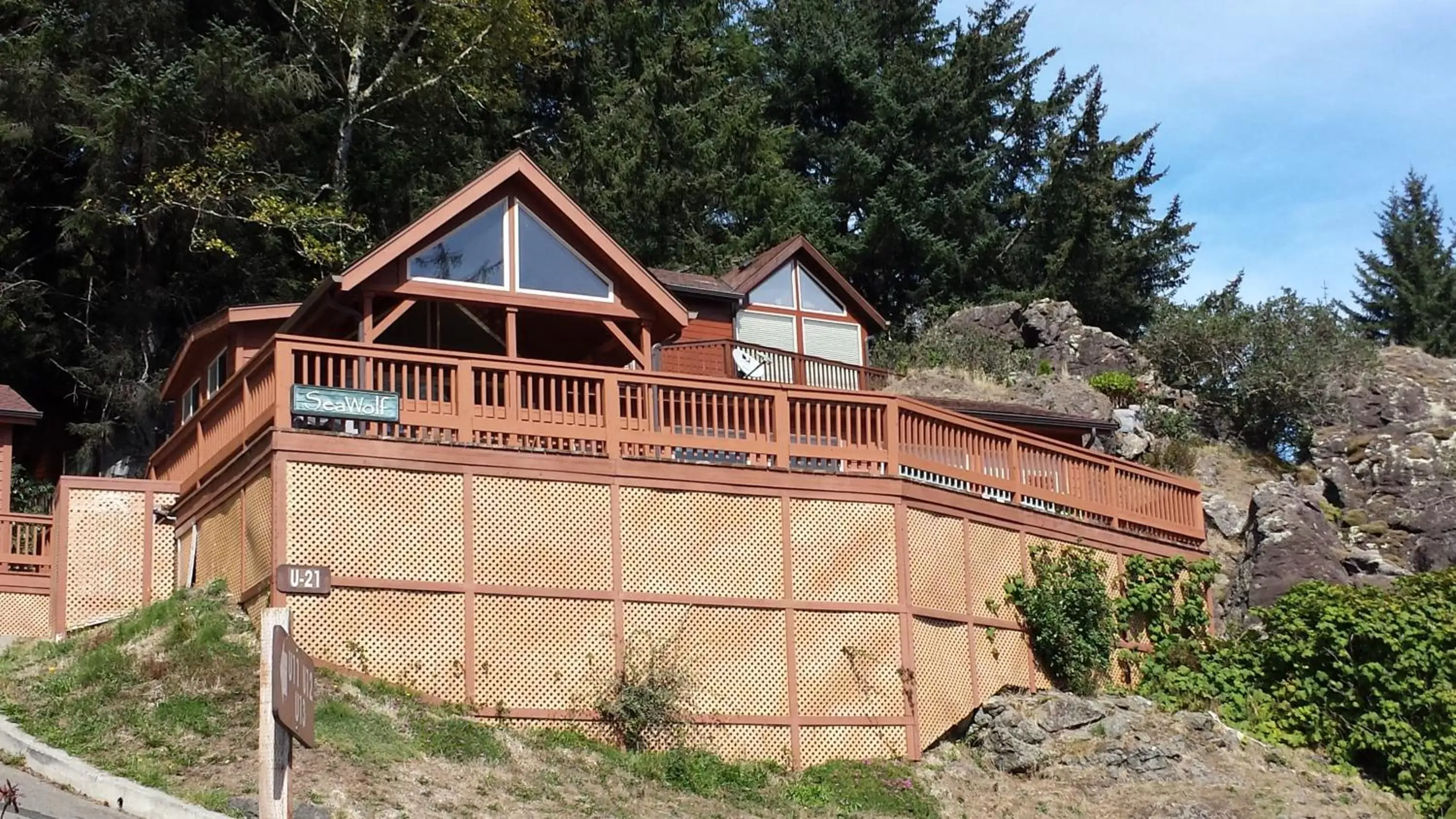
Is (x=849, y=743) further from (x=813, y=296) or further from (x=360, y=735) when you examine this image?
(x=813, y=296)

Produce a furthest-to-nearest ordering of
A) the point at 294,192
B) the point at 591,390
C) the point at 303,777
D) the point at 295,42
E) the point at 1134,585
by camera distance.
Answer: the point at 295,42 → the point at 294,192 → the point at 1134,585 → the point at 591,390 → the point at 303,777

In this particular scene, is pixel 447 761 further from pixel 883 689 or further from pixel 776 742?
pixel 883 689

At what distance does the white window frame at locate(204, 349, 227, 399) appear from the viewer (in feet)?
83.0

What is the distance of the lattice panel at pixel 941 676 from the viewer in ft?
67.6

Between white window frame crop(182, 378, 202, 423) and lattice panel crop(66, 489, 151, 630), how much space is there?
16.1 feet

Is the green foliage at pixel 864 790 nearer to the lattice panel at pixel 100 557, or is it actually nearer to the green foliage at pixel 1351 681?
the green foliage at pixel 1351 681

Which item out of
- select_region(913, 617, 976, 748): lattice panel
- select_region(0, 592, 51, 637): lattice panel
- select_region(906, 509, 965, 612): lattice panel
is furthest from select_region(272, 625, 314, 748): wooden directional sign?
select_region(0, 592, 51, 637): lattice panel

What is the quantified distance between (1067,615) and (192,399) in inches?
551

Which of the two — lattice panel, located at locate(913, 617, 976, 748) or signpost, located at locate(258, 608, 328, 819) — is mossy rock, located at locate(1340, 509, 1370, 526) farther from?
signpost, located at locate(258, 608, 328, 819)

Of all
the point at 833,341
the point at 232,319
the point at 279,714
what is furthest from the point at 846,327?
the point at 279,714

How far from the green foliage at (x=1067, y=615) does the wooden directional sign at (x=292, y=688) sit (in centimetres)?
1341

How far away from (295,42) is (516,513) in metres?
22.6

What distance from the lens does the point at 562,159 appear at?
1654 inches

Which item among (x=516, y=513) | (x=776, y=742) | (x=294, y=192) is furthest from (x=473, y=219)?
(x=294, y=192)
